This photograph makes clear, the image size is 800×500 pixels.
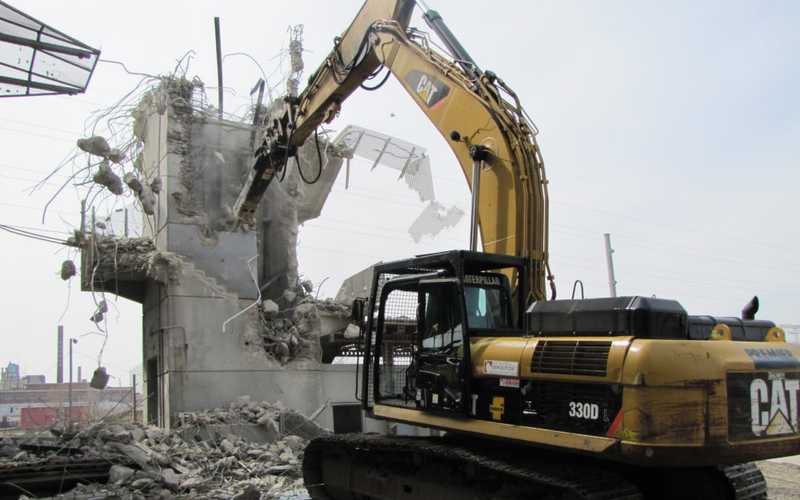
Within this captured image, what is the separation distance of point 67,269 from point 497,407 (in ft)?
35.9

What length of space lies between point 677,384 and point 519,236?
8.65 feet

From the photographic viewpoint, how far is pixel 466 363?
18.4 ft

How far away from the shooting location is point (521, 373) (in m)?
5.16

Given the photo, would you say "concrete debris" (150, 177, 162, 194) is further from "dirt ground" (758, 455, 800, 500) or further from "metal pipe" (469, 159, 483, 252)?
"dirt ground" (758, 455, 800, 500)

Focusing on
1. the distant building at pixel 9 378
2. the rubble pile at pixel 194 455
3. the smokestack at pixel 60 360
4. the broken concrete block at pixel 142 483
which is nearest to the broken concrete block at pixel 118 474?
the rubble pile at pixel 194 455

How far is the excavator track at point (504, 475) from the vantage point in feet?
15.9

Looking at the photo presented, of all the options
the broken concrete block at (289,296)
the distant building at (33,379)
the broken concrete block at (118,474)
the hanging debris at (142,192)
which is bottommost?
the distant building at (33,379)

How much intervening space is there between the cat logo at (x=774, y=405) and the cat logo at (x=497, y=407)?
1674 millimetres

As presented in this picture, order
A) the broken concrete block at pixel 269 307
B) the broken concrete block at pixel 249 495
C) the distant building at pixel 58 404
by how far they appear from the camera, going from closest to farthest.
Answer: the broken concrete block at pixel 249 495
the distant building at pixel 58 404
the broken concrete block at pixel 269 307

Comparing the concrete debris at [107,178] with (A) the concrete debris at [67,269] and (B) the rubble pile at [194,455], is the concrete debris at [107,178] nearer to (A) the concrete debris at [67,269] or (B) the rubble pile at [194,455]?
(A) the concrete debris at [67,269]

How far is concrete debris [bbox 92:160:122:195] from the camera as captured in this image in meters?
13.2

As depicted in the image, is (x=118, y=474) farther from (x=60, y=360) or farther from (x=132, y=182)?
(x=60, y=360)

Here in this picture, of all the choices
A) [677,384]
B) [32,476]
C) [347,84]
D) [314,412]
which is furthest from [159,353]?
[677,384]

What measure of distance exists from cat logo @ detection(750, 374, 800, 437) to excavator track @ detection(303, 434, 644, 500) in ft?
3.10
